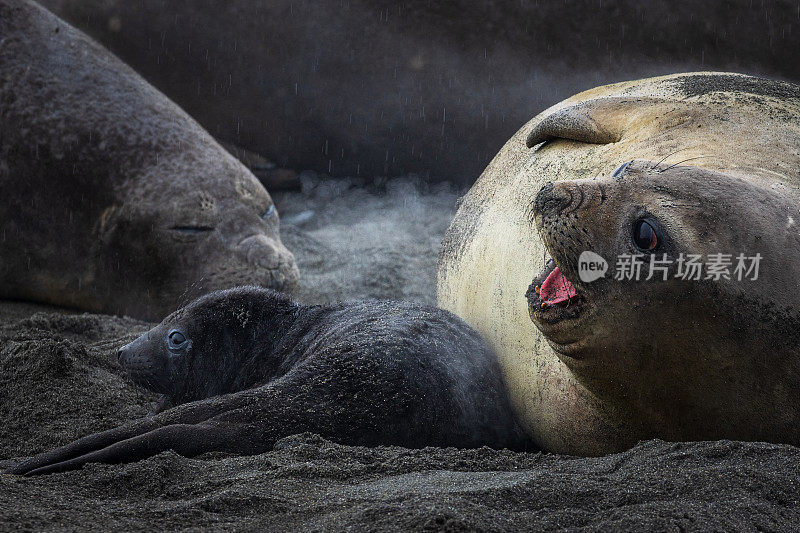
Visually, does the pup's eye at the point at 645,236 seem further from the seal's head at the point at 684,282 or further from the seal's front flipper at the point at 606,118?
the seal's front flipper at the point at 606,118

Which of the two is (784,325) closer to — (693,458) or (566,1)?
(693,458)

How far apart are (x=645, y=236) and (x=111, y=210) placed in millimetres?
3419

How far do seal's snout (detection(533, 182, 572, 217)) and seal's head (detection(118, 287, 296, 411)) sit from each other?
1.36 meters

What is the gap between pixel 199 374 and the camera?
3242 millimetres

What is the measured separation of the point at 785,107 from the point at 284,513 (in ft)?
7.42

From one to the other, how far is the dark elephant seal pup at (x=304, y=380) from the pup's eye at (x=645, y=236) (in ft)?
2.69

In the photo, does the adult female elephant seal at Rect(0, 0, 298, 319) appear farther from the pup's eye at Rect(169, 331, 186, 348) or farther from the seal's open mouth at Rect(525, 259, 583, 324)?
the seal's open mouth at Rect(525, 259, 583, 324)

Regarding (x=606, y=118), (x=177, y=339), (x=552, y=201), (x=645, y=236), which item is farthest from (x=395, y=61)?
(x=645, y=236)

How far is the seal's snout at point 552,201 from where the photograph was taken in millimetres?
2189

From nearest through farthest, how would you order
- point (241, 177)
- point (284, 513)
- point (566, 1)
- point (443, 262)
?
1. point (284, 513)
2. point (443, 262)
3. point (241, 177)
4. point (566, 1)

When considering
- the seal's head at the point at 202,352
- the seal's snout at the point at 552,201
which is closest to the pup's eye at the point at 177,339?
the seal's head at the point at 202,352

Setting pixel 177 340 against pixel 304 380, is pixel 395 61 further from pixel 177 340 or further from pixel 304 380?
pixel 304 380

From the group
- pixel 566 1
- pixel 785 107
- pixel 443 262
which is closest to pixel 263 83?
pixel 566 1

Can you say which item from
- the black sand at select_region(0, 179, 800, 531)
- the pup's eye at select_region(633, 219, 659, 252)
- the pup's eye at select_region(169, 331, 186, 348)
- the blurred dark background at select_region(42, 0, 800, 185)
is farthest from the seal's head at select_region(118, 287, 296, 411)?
the blurred dark background at select_region(42, 0, 800, 185)
